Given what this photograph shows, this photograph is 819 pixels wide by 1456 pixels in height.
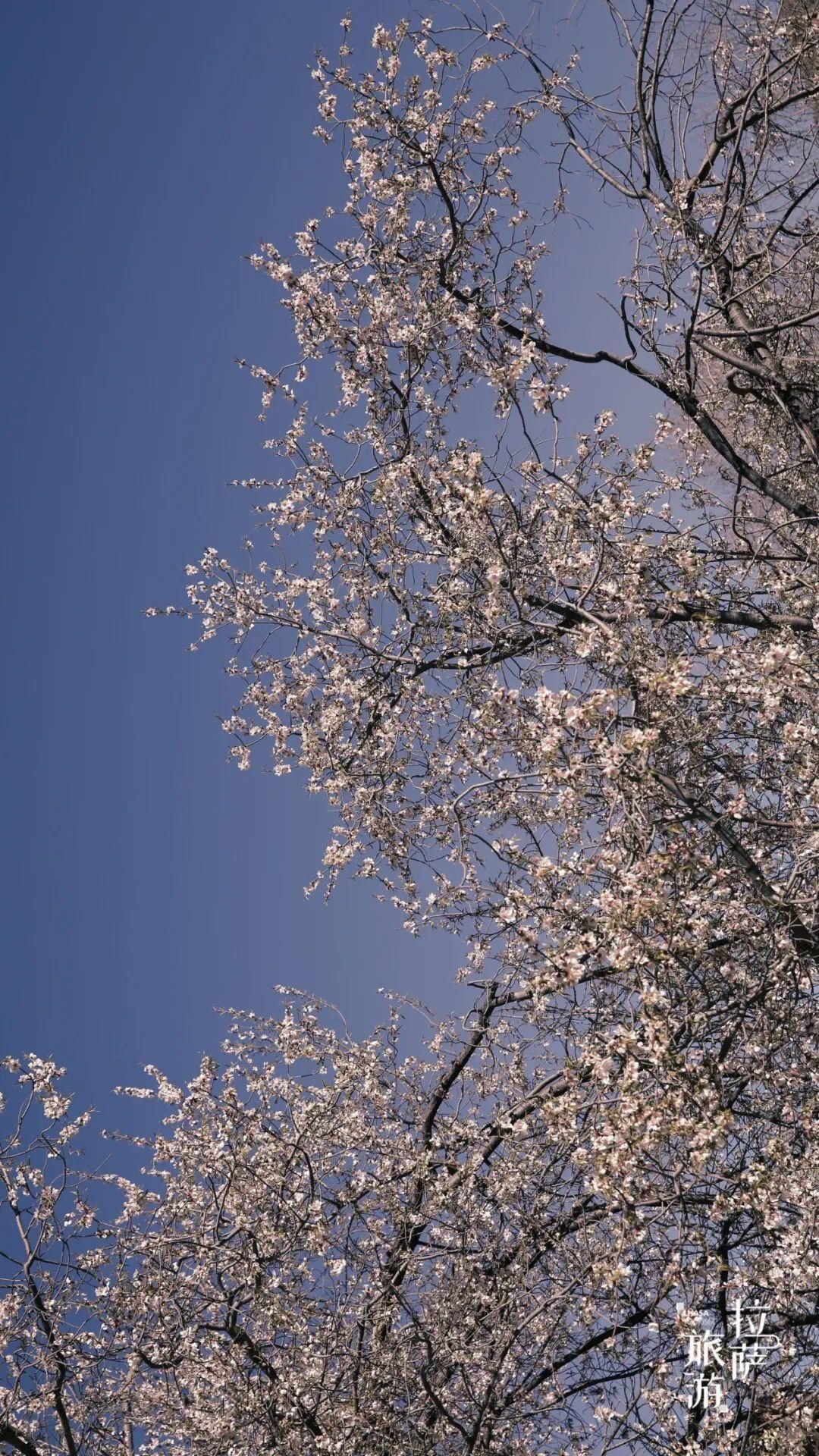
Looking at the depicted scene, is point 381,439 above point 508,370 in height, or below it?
above

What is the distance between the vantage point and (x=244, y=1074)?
7.18m

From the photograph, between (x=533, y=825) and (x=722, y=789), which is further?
(x=533, y=825)

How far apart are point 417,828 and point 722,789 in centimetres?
238

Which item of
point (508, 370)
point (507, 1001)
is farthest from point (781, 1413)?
point (508, 370)

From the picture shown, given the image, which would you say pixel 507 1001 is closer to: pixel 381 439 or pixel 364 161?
pixel 381 439

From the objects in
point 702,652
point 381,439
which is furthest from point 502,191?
point 702,652

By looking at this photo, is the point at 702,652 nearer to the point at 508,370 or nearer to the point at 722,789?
the point at 722,789

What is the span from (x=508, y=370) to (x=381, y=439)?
4.97 feet

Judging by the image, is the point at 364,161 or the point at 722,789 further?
the point at 364,161

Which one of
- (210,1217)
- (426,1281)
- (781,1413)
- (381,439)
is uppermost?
(381,439)

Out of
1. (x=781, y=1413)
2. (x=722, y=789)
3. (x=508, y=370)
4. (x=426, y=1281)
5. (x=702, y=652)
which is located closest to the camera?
(x=781, y=1413)

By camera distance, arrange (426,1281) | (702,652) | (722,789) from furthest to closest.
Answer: (426,1281) → (722,789) → (702,652)

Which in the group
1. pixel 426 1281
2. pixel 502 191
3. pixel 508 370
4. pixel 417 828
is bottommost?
pixel 426 1281

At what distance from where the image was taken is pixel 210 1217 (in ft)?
21.9
